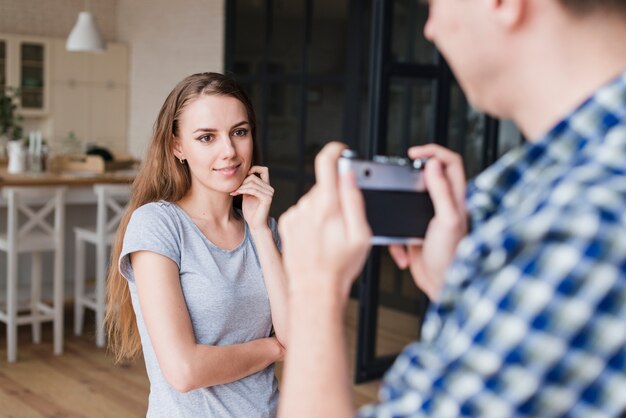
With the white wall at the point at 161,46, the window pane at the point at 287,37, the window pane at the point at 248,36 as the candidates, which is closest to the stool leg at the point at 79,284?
the window pane at the point at 287,37

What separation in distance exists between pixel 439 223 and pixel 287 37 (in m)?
5.96

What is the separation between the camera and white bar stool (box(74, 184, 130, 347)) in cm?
502

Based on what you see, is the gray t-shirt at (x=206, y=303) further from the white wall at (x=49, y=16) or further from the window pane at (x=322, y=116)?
the white wall at (x=49, y=16)

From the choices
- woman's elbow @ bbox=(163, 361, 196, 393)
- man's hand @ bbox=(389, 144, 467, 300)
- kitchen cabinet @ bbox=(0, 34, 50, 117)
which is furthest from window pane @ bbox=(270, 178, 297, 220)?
man's hand @ bbox=(389, 144, 467, 300)

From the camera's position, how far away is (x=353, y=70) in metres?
6.36

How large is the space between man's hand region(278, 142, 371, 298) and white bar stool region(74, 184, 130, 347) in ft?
14.0

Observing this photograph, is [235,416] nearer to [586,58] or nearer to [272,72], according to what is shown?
[586,58]

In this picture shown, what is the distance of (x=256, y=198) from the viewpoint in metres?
2.03

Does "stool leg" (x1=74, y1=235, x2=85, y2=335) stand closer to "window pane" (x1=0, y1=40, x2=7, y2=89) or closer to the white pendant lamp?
the white pendant lamp

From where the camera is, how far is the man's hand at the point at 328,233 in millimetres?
732

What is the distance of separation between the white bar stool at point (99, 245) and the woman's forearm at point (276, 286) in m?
3.14

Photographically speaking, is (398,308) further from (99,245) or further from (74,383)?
(74,383)

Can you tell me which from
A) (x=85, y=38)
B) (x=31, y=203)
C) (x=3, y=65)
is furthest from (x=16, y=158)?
(x=3, y=65)

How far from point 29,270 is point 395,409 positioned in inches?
207
